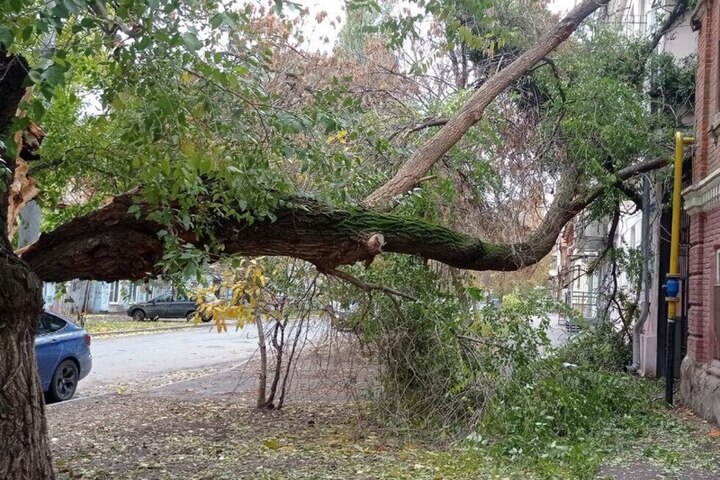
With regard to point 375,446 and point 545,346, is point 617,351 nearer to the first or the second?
point 545,346

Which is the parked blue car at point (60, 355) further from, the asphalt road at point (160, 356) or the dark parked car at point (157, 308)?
the dark parked car at point (157, 308)

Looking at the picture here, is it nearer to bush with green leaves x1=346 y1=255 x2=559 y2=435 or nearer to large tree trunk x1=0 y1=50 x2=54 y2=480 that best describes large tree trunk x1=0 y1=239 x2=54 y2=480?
large tree trunk x1=0 y1=50 x2=54 y2=480

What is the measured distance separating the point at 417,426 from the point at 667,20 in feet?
32.7

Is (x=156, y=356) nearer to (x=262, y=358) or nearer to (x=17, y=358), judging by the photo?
(x=262, y=358)

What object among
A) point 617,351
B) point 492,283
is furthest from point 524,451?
point 492,283

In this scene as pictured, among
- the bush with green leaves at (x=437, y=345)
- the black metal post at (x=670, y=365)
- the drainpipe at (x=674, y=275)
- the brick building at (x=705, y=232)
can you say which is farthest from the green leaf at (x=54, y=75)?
the black metal post at (x=670, y=365)

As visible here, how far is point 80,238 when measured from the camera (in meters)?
6.40

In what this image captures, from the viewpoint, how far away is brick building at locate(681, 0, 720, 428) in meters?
10.8

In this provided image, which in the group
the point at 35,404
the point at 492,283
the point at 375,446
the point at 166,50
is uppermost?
the point at 166,50

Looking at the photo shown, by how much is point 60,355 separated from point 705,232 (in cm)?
1008

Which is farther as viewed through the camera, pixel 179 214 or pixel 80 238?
pixel 80 238

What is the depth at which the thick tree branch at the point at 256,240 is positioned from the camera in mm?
6371

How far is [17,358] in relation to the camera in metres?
5.61

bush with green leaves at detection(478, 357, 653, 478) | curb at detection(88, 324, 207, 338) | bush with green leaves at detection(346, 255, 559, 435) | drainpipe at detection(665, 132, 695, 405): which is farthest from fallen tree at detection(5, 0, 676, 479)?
curb at detection(88, 324, 207, 338)
